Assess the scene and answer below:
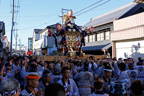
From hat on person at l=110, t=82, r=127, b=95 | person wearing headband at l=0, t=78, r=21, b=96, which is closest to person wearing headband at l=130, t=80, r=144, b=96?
hat on person at l=110, t=82, r=127, b=95

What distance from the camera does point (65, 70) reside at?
3.90 m

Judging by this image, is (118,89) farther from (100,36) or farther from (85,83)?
(100,36)

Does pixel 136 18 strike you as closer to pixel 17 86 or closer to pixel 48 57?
pixel 48 57

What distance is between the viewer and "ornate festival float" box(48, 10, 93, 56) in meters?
18.7

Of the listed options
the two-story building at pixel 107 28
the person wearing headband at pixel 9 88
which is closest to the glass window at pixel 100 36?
the two-story building at pixel 107 28

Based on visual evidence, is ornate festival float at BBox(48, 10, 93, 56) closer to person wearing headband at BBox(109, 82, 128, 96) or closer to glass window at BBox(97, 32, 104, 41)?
glass window at BBox(97, 32, 104, 41)

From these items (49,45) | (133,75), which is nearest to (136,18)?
(133,75)

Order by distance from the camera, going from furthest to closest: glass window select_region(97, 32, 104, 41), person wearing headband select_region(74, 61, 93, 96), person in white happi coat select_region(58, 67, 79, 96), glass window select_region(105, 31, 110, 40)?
glass window select_region(97, 32, 104, 41) → glass window select_region(105, 31, 110, 40) → person wearing headband select_region(74, 61, 93, 96) → person in white happi coat select_region(58, 67, 79, 96)

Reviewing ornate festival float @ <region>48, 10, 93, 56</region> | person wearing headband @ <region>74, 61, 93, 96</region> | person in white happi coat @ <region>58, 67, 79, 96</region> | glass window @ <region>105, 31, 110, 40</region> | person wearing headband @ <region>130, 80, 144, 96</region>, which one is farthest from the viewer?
glass window @ <region>105, 31, 110, 40</region>

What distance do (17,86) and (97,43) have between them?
22.5m

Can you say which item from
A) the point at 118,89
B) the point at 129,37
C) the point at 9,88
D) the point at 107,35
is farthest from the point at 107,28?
the point at 9,88

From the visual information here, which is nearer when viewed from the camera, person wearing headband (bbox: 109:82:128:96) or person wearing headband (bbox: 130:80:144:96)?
person wearing headband (bbox: 130:80:144:96)

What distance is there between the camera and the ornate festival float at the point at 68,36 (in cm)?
1866

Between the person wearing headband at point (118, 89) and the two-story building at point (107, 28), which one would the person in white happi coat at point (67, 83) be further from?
the two-story building at point (107, 28)
